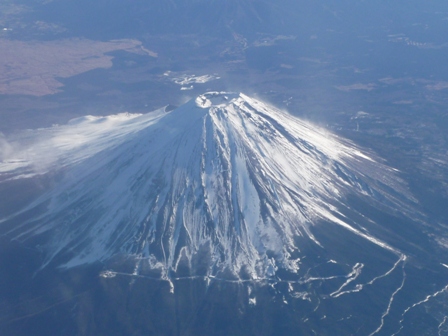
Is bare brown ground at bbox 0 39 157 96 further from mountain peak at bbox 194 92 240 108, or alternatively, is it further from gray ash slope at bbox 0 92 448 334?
mountain peak at bbox 194 92 240 108

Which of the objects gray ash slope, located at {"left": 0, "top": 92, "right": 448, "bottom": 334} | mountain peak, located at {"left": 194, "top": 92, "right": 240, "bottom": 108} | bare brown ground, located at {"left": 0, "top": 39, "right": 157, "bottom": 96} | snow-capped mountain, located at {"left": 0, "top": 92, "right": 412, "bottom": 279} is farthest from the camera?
bare brown ground, located at {"left": 0, "top": 39, "right": 157, "bottom": 96}

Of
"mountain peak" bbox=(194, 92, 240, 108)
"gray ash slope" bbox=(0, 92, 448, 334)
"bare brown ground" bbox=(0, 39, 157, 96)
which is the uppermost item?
"mountain peak" bbox=(194, 92, 240, 108)

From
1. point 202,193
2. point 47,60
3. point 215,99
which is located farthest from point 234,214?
point 47,60

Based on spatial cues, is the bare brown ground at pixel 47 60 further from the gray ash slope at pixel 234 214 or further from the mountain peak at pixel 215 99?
the mountain peak at pixel 215 99

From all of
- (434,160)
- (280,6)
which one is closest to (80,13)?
(280,6)

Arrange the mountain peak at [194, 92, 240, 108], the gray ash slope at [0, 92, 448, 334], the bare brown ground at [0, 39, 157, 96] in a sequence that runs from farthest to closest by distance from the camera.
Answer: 1. the bare brown ground at [0, 39, 157, 96]
2. the mountain peak at [194, 92, 240, 108]
3. the gray ash slope at [0, 92, 448, 334]

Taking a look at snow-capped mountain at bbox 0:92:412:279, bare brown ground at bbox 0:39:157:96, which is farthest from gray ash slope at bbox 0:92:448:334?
bare brown ground at bbox 0:39:157:96

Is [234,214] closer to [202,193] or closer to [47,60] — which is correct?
[202,193]
